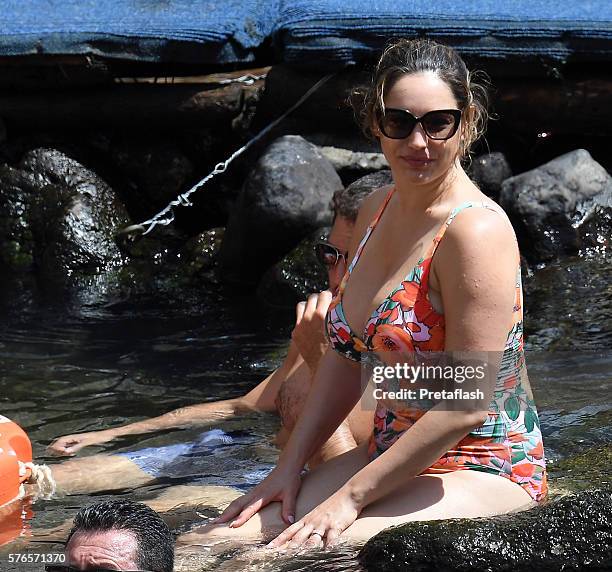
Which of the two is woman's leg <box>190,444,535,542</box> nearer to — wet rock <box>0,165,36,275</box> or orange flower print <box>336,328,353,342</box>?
orange flower print <box>336,328,353,342</box>

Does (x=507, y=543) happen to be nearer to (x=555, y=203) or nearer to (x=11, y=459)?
(x=11, y=459)

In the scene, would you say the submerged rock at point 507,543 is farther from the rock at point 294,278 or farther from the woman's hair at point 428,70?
the rock at point 294,278

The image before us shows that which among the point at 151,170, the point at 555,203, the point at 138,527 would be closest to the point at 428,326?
the point at 138,527

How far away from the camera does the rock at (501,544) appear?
3018 millimetres

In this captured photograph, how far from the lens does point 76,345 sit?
7082 mm

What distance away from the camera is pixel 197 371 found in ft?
21.6

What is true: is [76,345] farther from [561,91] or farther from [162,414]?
[561,91]

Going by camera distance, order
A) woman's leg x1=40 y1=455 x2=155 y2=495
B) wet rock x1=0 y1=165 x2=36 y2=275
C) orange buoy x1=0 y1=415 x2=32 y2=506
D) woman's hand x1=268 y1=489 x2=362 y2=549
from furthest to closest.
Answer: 1. wet rock x1=0 y1=165 x2=36 y2=275
2. woman's leg x1=40 y1=455 x2=155 y2=495
3. orange buoy x1=0 y1=415 x2=32 y2=506
4. woman's hand x1=268 y1=489 x2=362 y2=549

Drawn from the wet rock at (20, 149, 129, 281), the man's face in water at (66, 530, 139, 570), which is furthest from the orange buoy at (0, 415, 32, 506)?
the wet rock at (20, 149, 129, 281)

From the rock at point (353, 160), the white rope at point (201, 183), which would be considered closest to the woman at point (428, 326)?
the rock at point (353, 160)

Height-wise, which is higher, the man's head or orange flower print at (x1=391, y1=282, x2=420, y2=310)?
the man's head

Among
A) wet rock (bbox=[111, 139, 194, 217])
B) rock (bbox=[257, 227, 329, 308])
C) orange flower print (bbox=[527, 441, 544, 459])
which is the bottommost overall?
orange flower print (bbox=[527, 441, 544, 459])

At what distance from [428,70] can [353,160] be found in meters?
5.44

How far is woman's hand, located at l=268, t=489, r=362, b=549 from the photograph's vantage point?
3.12m
